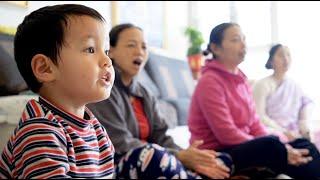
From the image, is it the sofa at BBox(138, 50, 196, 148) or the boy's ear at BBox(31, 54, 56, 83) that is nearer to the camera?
the boy's ear at BBox(31, 54, 56, 83)

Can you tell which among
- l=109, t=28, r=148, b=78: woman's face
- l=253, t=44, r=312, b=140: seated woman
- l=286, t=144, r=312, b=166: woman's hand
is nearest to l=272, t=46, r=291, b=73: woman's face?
l=253, t=44, r=312, b=140: seated woman

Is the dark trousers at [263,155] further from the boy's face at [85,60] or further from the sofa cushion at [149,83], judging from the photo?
the sofa cushion at [149,83]

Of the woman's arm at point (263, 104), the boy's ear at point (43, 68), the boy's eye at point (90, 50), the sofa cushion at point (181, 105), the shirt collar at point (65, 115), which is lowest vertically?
the sofa cushion at point (181, 105)

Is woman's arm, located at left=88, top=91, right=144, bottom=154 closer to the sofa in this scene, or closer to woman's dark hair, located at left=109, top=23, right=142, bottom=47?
woman's dark hair, located at left=109, top=23, right=142, bottom=47

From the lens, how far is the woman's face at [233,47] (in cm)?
49

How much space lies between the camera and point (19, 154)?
0.36 metres

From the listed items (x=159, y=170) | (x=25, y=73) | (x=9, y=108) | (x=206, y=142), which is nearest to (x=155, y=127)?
(x=206, y=142)

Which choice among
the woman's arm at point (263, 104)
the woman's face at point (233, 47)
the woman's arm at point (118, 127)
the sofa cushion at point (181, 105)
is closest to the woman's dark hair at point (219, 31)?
the woman's face at point (233, 47)

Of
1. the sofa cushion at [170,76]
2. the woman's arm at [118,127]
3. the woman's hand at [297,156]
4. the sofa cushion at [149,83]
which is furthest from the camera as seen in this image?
the sofa cushion at [170,76]

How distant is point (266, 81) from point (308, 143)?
0.39 ft

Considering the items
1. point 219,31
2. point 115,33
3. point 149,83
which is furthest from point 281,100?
point 149,83

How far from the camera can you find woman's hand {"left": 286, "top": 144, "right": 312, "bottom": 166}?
55cm

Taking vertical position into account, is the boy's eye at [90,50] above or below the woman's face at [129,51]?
above

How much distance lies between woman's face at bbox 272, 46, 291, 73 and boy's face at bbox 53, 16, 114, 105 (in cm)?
27
